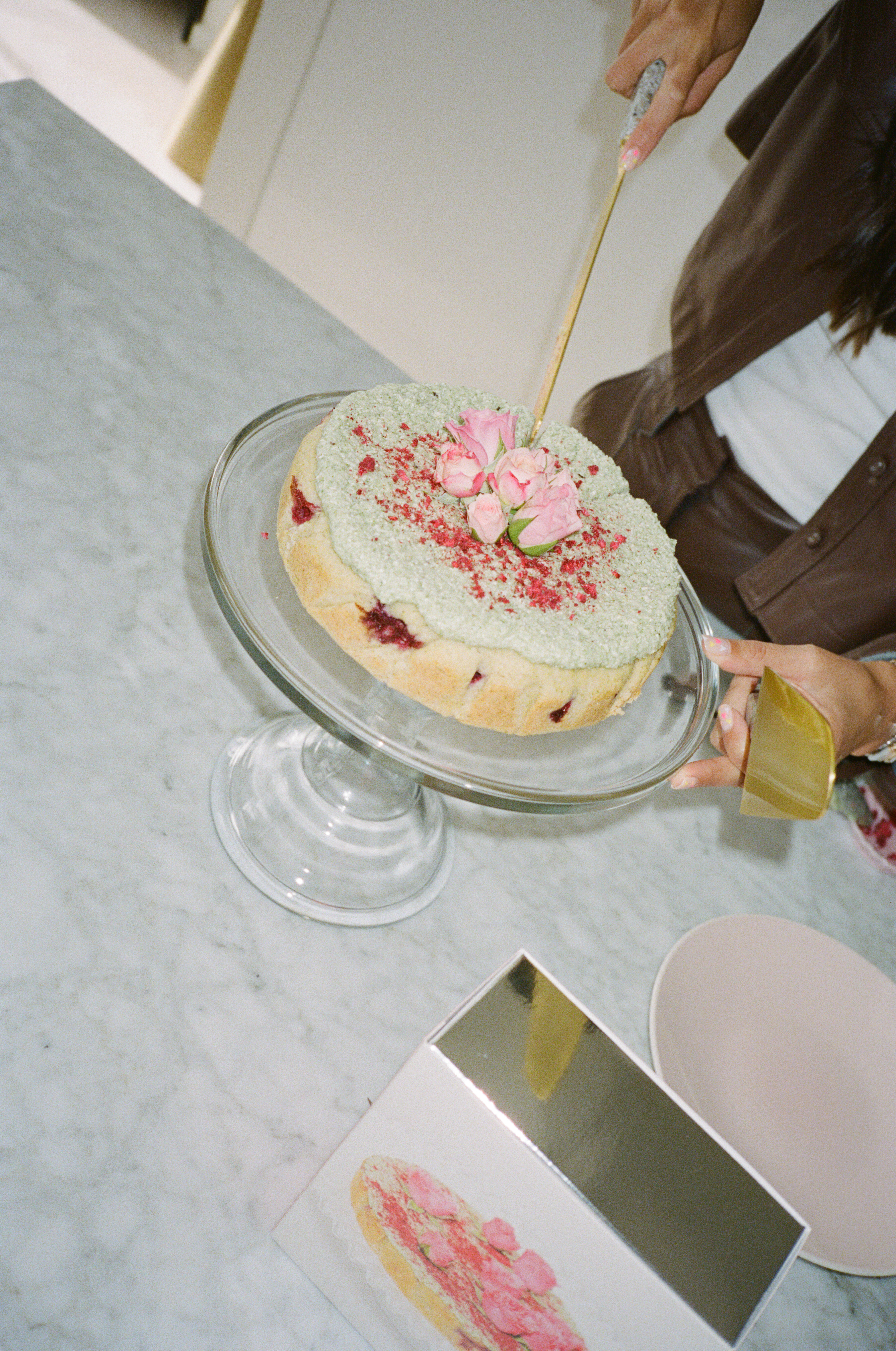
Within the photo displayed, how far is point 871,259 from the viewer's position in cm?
118

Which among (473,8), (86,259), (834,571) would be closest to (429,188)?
(473,8)

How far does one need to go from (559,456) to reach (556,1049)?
63 cm

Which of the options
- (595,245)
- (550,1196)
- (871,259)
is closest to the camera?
(550,1196)

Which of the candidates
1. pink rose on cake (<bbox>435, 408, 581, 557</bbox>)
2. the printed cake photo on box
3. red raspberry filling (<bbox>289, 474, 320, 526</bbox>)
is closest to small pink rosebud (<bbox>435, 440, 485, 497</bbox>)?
pink rose on cake (<bbox>435, 408, 581, 557</bbox>)

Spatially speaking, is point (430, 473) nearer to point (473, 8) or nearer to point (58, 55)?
point (473, 8)

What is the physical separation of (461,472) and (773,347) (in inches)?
28.5

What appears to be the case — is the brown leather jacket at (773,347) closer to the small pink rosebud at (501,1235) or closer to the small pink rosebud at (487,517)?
the small pink rosebud at (487,517)

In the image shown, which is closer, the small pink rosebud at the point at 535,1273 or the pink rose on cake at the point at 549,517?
the small pink rosebud at the point at 535,1273

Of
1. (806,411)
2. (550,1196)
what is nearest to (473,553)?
(550,1196)

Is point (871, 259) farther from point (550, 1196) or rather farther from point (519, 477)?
point (550, 1196)

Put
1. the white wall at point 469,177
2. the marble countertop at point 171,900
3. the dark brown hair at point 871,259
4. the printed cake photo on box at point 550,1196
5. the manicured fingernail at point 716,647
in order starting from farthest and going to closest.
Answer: the white wall at point 469,177 < the dark brown hair at point 871,259 < the manicured fingernail at point 716,647 < the marble countertop at point 171,900 < the printed cake photo on box at point 550,1196

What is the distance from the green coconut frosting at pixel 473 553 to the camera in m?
0.72

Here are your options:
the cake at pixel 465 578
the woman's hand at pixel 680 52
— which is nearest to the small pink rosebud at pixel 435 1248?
the cake at pixel 465 578

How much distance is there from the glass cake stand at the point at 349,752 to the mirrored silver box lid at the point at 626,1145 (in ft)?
0.58
